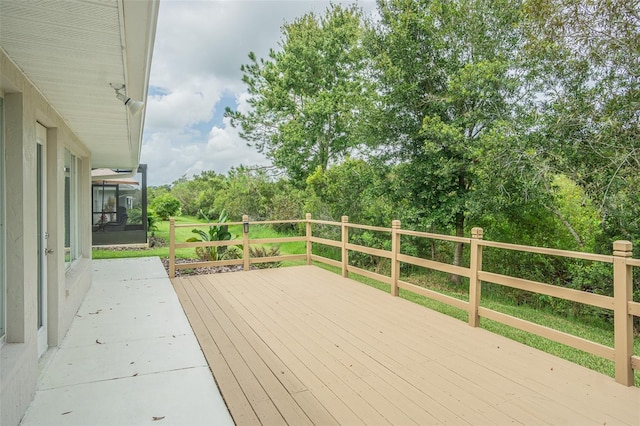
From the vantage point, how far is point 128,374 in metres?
3.02

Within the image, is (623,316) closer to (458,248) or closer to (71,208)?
(458,248)

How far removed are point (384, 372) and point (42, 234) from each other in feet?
11.0

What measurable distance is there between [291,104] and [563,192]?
10.4m

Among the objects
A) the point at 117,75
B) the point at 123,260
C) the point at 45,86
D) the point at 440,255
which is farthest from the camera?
the point at 440,255

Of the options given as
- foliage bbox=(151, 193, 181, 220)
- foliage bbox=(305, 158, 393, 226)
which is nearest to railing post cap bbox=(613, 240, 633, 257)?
foliage bbox=(305, 158, 393, 226)

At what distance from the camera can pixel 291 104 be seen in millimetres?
14742

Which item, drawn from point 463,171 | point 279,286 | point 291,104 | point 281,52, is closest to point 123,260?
point 279,286

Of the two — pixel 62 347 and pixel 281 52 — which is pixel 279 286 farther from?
pixel 281 52

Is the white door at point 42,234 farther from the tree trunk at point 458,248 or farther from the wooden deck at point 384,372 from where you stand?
the tree trunk at point 458,248

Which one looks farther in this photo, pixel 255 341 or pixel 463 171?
pixel 463 171

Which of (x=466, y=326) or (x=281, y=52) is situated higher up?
(x=281, y=52)

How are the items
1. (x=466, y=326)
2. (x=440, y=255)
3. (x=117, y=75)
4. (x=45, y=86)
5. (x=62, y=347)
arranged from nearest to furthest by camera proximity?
(x=117, y=75) < (x=45, y=86) < (x=62, y=347) < (x=466, y=326) < (x=440, y=255)

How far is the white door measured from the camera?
3410 millimetres

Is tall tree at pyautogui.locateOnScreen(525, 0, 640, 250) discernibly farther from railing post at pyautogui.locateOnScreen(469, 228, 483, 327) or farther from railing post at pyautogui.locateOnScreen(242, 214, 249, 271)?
railing post at pyautogui.locateOnScreen(242, 214, 249, 271)
